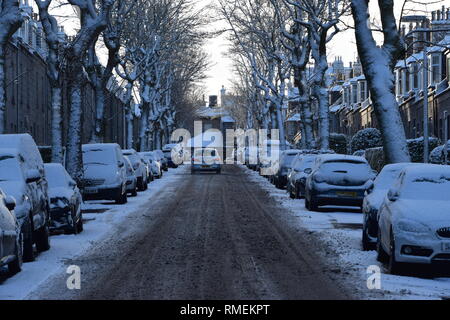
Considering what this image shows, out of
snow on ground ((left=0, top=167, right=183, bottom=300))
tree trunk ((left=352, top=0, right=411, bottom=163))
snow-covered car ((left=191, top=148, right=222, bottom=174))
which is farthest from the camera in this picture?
snow-covered car ((left=191, top=148, right=222, bottom=174))

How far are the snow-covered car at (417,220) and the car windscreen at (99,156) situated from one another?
51.8 feet

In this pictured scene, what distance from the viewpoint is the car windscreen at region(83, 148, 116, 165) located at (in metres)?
27.7

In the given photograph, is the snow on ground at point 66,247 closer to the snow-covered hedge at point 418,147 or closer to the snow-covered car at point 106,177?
the snow-covered car at point 106,177

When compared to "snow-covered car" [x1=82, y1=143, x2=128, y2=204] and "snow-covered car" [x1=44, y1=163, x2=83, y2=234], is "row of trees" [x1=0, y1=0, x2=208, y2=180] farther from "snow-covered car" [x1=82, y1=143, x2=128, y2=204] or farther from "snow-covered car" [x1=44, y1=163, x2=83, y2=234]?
"snow-covered car" [x1=44, y1=163, x2=83, y2=234]

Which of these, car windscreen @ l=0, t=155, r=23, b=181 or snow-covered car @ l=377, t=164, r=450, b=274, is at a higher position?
car windscreen @ l=0, t=155, r=23, b=181

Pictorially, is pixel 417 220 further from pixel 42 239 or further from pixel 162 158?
pixel 162 158

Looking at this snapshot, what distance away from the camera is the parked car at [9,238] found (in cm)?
1098

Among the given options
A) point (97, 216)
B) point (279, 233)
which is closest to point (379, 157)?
point (97, 216)

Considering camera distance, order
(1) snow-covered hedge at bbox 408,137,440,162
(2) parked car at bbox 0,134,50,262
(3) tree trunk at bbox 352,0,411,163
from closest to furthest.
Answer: (2) parked car at bbox 0,134,50,262
(3) tree trunk at bbox 352,0,411,163
(1) snow-covered hedge at bbox 408,137,440,162

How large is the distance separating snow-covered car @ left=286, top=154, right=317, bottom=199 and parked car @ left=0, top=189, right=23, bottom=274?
16.5 metres

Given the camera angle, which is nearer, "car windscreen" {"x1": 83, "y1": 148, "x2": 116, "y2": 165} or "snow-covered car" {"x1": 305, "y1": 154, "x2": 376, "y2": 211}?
→ "snow-covered car" {"x1": 305, "y1": 154, "x2": 376, "y2": 211}

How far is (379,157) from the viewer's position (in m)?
38.8

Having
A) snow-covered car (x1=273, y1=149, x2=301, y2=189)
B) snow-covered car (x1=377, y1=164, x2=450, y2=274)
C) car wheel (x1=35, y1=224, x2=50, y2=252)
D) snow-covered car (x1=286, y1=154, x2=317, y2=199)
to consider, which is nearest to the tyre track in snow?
car wheel (x1=35, y1=224, x2=50, y2=252)

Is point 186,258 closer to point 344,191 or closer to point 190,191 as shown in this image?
point 344,191
